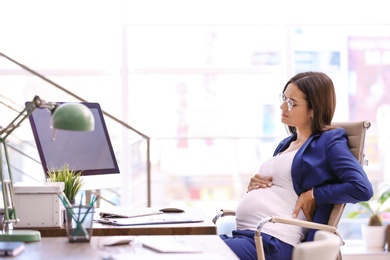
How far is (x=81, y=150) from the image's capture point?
3.99 m

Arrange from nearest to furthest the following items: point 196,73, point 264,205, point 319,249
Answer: point 319,249, point 264,205, point 196,73

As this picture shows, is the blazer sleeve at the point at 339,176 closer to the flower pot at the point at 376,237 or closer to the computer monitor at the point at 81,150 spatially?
the computer monitor at the point at 81,150

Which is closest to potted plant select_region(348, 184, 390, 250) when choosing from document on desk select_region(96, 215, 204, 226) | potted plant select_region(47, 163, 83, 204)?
document on desk select_region(96, 215, 204, 226)

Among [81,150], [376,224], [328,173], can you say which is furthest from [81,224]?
[376,224]

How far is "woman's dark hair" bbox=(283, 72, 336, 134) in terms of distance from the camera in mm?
3990

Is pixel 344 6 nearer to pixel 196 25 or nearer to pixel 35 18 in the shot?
pixel 196 25

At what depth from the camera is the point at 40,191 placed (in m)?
3.19

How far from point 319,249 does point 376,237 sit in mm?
5125

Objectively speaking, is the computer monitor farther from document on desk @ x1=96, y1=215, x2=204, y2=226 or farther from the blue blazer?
the blue blazer

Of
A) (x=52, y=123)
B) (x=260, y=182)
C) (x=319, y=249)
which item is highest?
(x=52, y=123)

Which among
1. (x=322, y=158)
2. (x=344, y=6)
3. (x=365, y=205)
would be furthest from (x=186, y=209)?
(x=344, y=6)

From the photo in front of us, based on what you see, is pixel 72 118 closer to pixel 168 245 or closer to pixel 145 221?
pixel 168 245

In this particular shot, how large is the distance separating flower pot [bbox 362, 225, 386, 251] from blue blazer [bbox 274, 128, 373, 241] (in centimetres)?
322

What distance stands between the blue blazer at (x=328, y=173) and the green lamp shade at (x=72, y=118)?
142 centimetres
